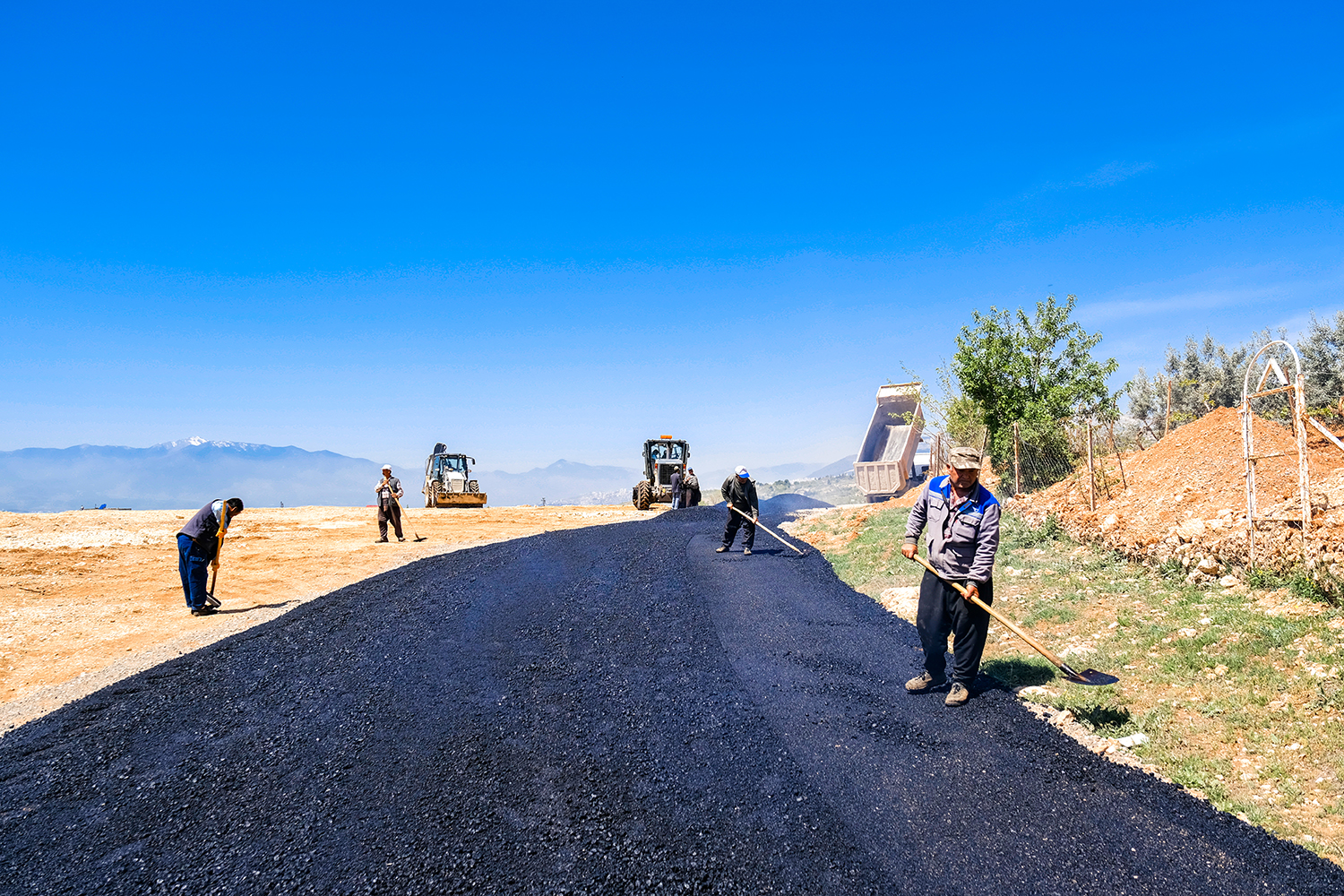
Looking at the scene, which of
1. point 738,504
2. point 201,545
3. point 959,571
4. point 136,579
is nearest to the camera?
point 959,571

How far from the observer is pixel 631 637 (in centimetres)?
661

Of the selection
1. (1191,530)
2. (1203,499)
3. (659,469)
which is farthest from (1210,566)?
(659,469)

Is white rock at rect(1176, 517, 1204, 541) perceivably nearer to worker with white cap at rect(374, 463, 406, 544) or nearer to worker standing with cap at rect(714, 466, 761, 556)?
worker standing with cap at rect(714, 466, 761, 556)

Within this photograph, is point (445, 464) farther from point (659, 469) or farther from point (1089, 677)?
point (1089, 677)

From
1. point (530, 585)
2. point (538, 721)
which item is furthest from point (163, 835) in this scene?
point (530, 585)

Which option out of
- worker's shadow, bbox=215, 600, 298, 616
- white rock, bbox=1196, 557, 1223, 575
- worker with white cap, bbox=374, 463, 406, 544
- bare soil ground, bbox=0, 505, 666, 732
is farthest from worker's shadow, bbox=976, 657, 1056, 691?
worker with white cap, bbox=374, 463, 406, 544

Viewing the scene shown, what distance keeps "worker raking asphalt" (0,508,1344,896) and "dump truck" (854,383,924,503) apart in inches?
699

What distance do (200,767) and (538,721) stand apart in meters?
2.02

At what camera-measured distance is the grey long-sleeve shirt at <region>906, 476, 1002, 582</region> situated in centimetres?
484

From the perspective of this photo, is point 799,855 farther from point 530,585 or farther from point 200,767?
point 530,585

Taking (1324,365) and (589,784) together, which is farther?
(1324,365)

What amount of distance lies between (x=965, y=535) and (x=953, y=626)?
26.8 inches

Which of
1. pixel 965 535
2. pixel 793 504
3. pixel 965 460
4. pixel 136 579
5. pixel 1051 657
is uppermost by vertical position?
pixel 965 460

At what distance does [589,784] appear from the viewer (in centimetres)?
388
